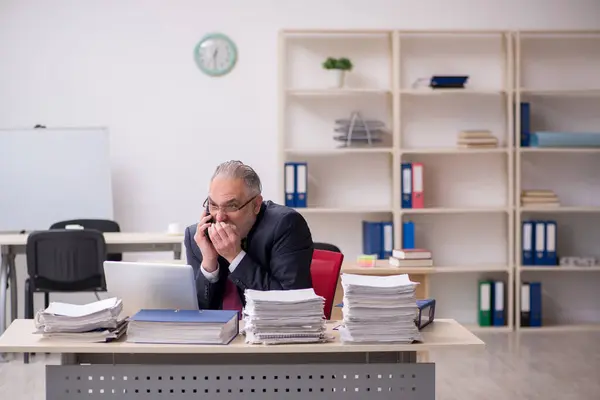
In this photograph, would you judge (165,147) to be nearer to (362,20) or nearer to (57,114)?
(57,114)

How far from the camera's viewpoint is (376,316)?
276cm

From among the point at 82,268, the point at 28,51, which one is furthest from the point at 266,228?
the point at 28,51

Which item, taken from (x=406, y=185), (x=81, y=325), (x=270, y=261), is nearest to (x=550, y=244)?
(x=406, y=185)

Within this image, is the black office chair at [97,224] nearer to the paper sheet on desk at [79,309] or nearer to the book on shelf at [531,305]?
the book on shelf at [531,305]

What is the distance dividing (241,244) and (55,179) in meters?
3.84

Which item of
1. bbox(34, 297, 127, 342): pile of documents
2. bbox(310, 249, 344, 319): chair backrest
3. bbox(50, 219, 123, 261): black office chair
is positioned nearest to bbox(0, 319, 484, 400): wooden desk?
bbox(34, 297, 127, 342): pile of documents

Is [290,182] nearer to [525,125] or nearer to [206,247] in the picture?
[525,125]

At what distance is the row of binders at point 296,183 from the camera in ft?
23.1

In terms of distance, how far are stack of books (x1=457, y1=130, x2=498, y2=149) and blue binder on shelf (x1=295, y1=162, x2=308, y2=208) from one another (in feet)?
4.11

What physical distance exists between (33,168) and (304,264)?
4.04 meters

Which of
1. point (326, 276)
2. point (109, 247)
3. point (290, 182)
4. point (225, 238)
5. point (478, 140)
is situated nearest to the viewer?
point (225, 238)

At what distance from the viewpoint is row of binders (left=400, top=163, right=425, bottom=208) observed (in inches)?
280

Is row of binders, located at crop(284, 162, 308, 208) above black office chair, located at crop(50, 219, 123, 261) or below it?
above

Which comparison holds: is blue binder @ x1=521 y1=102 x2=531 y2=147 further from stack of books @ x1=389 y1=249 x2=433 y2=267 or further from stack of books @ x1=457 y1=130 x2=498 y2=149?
stack of books @ x1=389 y1=249 x2=433 y2=267
